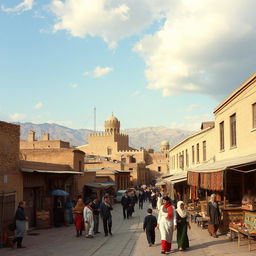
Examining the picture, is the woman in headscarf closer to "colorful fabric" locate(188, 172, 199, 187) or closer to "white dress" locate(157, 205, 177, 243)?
"white dress" locate(157, 205, 177, 243)

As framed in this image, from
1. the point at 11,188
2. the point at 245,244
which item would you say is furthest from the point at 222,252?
the point at 11,188

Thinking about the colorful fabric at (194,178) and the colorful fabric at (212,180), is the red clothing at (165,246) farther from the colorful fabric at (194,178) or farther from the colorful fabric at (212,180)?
the colorful fabric at (194,178)

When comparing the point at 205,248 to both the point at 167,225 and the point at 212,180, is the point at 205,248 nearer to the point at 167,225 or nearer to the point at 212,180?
the point at 167,225

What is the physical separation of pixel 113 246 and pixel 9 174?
5.44 meters

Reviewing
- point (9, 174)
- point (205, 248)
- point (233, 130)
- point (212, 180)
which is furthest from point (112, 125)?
point (205, 248)

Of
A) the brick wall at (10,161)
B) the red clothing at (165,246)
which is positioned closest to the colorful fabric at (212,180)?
the red clothing at (165,246)

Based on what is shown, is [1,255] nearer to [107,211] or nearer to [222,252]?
[107,211]

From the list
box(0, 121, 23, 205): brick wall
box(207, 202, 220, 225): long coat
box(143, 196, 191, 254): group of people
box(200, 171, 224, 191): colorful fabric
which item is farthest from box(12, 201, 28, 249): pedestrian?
box(200, 171, 224, 191): colorful fabric

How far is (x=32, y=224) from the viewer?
18188 millimetres

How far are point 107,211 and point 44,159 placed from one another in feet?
42.3

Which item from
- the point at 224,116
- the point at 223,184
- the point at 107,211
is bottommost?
the point at 107,211

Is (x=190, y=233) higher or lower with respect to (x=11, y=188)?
lower

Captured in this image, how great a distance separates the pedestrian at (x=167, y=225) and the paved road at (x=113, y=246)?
311 mm

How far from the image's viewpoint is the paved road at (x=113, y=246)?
36.5ft
